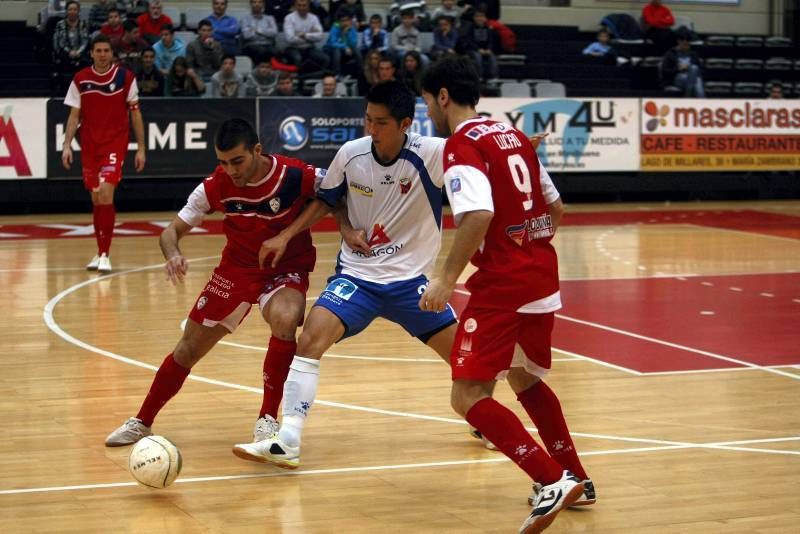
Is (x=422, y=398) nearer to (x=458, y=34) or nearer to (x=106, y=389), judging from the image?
(x=106, y=389)

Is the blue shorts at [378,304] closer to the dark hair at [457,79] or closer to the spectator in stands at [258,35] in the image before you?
the dark hair at [457,79]

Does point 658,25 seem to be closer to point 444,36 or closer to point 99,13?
point 444,36

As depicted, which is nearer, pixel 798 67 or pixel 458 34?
pixel 458 34

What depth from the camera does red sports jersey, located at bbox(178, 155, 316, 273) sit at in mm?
5977

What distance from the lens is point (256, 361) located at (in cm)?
823

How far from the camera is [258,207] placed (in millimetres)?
6000

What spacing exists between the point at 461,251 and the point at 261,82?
14.5 metres

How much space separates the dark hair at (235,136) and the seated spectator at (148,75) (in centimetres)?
1239

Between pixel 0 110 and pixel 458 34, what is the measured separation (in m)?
7.68

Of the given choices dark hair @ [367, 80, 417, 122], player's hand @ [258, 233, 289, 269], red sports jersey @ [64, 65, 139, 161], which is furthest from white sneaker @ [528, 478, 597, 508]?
red sports jersey @ [64, 65, 139, 161]

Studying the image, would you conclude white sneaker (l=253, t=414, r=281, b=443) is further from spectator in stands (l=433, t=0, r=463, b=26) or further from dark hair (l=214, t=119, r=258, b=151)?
spectator in stands (l=433, t=0, r=463, b=26)

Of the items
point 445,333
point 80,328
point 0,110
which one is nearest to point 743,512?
point 445,333

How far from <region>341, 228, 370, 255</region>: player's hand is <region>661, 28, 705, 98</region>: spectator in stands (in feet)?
56.1

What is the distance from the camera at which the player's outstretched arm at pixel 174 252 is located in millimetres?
5746
